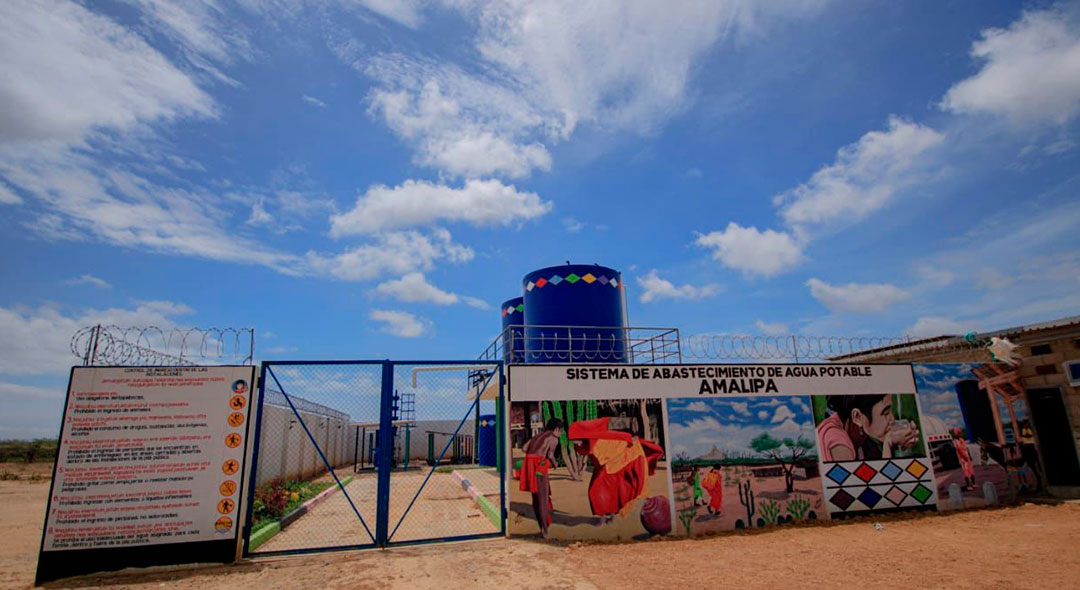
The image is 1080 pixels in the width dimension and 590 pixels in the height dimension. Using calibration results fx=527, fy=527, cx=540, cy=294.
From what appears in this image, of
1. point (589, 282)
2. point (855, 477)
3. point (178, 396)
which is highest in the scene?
point (589, 282)

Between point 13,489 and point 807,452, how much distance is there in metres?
27.2

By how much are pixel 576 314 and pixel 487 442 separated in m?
17.2

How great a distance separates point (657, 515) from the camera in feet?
32.0

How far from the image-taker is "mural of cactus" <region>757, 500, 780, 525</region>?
34.0ft

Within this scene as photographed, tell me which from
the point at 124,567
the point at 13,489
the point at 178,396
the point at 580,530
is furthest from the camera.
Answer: the point at 13,489

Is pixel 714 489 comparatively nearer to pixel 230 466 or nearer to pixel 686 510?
pixel 686 510

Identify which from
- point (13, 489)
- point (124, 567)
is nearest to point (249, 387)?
point (124, 567)

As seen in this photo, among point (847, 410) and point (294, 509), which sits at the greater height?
point (847, 410)

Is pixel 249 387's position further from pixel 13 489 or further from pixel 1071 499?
pixel 13 489

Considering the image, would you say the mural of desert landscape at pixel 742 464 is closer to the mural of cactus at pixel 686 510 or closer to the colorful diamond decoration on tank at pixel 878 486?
the mural of cactus at pixel 686 510

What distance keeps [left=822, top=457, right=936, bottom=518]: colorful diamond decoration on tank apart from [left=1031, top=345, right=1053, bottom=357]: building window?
4.88 m

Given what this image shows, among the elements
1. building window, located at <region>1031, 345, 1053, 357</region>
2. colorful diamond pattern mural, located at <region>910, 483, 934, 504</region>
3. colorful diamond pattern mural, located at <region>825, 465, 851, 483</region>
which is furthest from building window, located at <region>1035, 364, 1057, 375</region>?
colorful diamond pattern mural, located at <region>825, 465, 851, 483</region>

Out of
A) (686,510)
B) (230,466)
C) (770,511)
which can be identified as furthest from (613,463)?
(230,466)

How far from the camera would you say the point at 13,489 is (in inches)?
781
